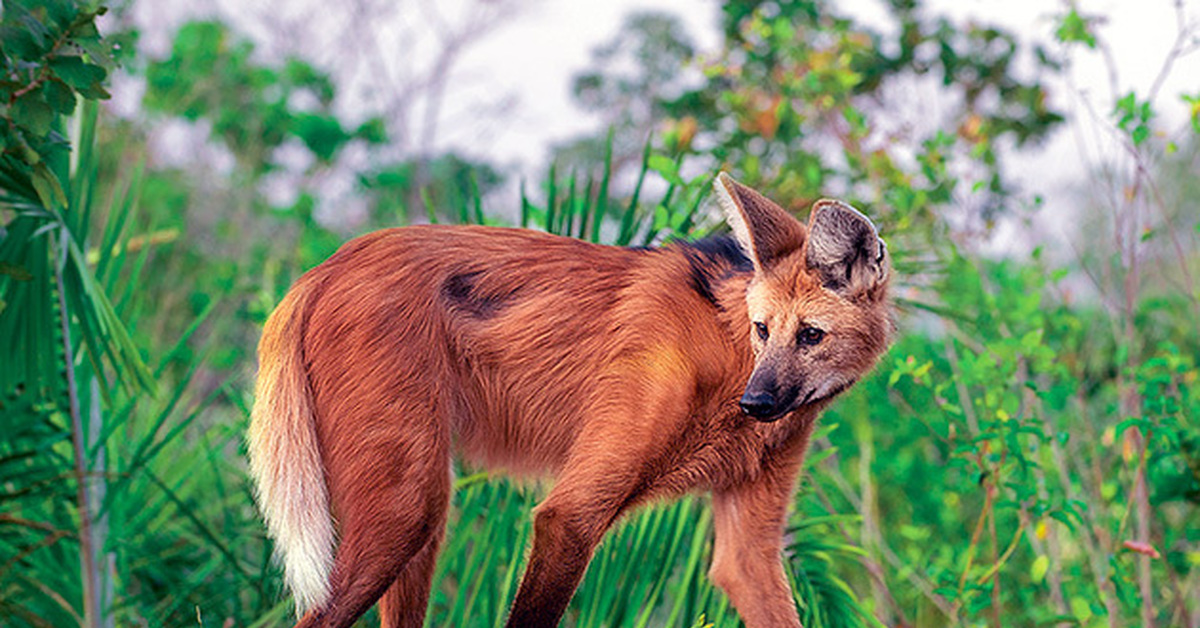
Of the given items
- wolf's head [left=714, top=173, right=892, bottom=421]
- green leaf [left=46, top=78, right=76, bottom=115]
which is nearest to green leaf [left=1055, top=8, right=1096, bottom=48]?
wolf's head [left=714, top=173, right=892, bottom=421]

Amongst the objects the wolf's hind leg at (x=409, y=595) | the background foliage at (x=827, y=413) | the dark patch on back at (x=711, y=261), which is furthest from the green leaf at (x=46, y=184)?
the dark patch on back at (x=711, y=261)

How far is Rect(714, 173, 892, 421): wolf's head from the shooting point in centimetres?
150

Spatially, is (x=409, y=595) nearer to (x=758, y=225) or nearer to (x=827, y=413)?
(x=758, y=225)

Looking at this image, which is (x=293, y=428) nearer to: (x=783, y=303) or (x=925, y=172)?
(x=783, y=303)

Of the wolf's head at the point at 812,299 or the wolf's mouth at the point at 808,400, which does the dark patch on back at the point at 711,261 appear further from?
the wolf's mouth at the point at 808,400

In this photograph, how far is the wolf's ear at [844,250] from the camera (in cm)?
150

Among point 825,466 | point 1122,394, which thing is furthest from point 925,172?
point 825,466

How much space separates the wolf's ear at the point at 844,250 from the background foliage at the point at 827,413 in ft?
1.44

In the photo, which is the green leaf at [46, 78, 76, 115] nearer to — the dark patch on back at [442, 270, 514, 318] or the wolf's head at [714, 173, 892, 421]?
the dark patch on back at [442, 270, 514, 318]

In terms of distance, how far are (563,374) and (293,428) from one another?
45 centimetres

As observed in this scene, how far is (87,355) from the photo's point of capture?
92.3 inches

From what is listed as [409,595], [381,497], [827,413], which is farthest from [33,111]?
[827,413]

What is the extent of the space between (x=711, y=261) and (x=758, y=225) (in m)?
0.17

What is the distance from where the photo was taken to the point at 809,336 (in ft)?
5.07
